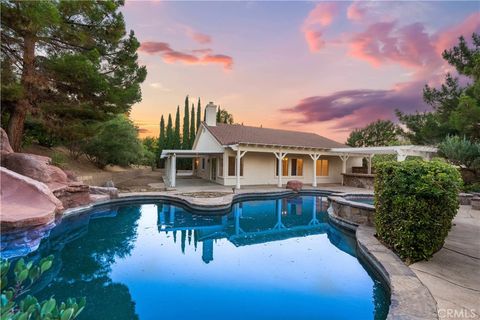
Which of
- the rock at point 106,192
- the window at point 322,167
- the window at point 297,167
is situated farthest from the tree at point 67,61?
the window at point 322,167

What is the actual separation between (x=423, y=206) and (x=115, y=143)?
73.8 feet

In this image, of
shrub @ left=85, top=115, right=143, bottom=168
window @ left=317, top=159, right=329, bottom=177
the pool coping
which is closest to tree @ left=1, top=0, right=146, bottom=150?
the pool coping

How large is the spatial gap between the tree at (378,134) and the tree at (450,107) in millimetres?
21732

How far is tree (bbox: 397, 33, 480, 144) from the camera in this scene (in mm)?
13512

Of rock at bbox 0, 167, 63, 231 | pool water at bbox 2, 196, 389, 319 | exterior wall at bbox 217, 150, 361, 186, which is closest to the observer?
pool water at bbox 2, 196, 389, 319

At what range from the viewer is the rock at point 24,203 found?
646 centimetres

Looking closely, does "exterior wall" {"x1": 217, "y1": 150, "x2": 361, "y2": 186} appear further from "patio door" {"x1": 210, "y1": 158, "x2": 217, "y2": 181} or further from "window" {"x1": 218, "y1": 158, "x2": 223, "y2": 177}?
"patio door" {"x1": 210, "y1": 158, "x2": 217, "y2": 181}

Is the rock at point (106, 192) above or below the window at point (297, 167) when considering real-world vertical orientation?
below

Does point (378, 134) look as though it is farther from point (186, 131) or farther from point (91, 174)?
point (91, 174)

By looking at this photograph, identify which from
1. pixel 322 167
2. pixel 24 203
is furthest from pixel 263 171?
pixel 24 203

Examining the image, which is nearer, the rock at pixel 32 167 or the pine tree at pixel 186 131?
the rock at pixel 32 167

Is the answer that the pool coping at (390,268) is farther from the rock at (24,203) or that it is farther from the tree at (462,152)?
the tree at (462,152)

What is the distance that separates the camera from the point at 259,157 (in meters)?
18.8

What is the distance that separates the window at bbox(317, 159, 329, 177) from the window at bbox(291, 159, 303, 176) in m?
1.80
